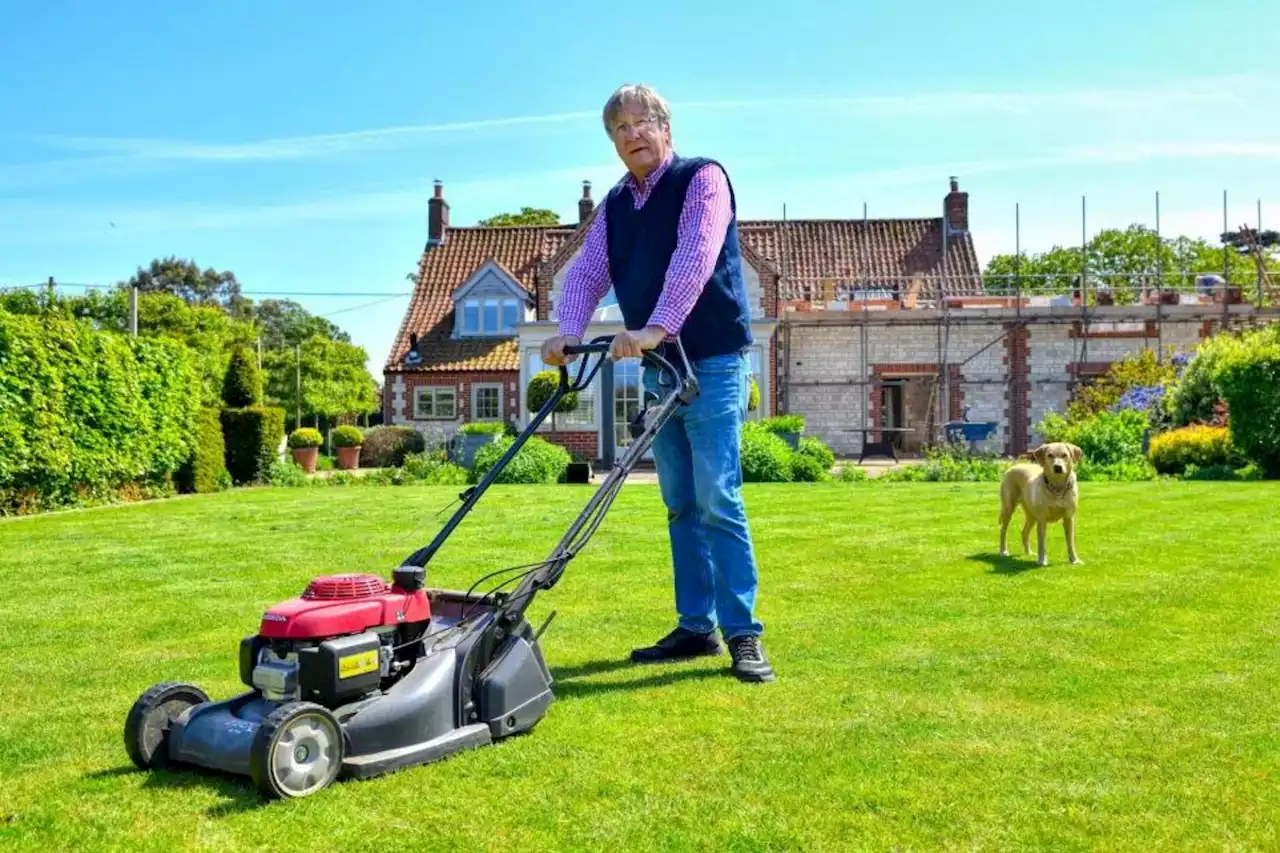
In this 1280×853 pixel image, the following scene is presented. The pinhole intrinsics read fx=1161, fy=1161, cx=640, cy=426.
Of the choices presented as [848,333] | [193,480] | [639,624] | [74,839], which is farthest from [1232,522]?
[848,333]

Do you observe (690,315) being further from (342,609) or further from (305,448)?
(305,448)

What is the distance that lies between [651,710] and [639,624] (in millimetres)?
1497

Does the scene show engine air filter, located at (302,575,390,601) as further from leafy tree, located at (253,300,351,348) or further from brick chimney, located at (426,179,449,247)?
leafy tree, located at (253,300,351,348)

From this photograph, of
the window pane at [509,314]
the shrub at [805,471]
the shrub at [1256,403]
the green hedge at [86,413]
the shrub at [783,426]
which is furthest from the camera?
the window pane at [509,314]

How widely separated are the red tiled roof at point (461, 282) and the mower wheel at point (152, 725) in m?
26.7

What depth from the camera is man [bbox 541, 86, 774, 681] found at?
14.0ft

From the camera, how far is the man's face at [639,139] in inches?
169

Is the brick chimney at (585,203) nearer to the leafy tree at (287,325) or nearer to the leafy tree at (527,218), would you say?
the leafy tree at (527,218)

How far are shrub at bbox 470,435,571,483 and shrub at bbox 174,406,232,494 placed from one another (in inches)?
159

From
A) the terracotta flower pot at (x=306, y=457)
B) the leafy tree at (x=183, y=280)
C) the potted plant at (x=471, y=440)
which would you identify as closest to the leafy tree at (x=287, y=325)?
the leafy tree at (x=183, y=280)

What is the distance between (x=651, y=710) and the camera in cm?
381

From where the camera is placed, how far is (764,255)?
102 feet

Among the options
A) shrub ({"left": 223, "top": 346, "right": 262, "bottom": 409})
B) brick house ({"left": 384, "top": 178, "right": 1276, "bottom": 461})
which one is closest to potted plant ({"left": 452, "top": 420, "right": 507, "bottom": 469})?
brick house ({"left": 384, "top": 178, "right": 1276, "bottom": 461})

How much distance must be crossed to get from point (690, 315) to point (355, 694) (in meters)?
1.97
